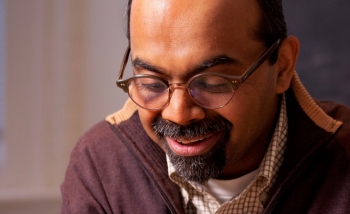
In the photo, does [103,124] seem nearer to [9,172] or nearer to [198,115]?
[198,115]

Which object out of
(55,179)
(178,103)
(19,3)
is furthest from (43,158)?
(178,103)

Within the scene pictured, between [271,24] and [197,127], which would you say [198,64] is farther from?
[271,24]

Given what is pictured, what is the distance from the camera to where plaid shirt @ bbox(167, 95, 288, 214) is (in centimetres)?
127

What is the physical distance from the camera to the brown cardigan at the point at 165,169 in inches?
48.5

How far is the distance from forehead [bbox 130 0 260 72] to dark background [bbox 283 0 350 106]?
27.2 inches

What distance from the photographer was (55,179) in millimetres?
2297

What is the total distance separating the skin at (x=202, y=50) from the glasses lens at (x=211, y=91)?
0.05 feet

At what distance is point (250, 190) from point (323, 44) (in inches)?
28.0

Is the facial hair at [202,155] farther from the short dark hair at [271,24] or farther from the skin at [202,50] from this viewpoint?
the short dark hair at [271,24]

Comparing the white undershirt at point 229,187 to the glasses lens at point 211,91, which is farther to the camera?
the white undershirt at point 229,187

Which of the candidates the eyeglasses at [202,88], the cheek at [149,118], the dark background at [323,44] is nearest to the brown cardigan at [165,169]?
the cheek at [149,118]

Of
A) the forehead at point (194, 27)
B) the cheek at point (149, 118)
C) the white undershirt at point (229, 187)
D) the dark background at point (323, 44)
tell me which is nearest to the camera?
the forehead at point (194, 27)

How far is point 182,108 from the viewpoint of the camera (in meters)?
1.09

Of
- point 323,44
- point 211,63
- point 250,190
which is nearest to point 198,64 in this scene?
point 211,63
